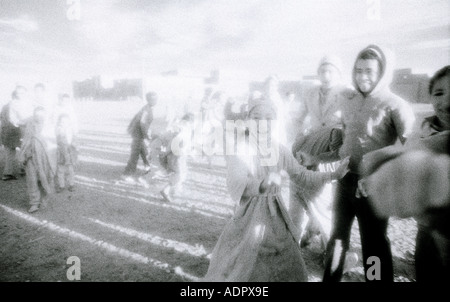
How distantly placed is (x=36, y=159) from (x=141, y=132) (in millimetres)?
2326

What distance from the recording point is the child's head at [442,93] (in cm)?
156

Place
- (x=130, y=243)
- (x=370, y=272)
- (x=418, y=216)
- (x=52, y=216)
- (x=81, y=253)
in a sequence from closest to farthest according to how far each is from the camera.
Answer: (x=418, y=216) < (x=370, y=272) < (x=81, y=253) < (x=130, y=243) < (x=52, y=216)

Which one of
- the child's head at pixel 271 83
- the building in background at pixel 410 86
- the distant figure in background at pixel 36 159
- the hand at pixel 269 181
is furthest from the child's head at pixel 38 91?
the building in background at pixel 410 86

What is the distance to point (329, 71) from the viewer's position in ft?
9.20

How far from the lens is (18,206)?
482cm

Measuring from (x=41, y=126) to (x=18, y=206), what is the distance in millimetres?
1634

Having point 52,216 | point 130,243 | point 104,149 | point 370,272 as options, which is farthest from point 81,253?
point 104,149

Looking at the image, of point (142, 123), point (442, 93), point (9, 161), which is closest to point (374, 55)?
point (442, 93)

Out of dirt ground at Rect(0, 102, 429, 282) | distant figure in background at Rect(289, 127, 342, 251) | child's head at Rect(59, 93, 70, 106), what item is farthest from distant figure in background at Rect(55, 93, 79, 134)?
distant figure in background at Rect(289, 127, 342, 251)

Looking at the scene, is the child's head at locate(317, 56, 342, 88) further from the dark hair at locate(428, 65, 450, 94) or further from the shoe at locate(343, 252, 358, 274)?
the shoe at locate(343, 252, 358, 274)

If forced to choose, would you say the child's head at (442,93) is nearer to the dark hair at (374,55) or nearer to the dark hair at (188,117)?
the dark hair at (374,55)

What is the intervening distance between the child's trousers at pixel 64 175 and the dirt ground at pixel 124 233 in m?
0.28
